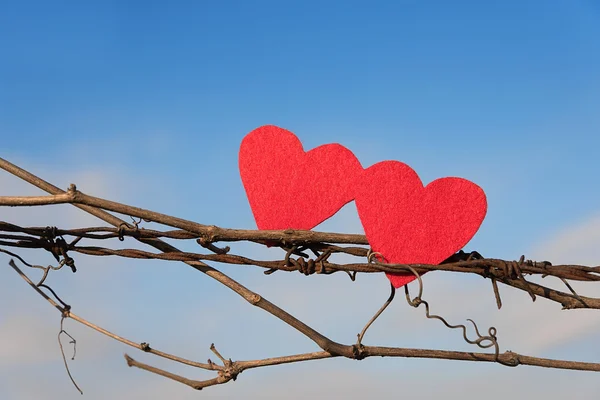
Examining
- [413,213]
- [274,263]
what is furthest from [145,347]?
[413,213]

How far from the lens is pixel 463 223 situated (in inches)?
53.2

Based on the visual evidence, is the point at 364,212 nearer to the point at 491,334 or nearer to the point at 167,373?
the point at 491,334

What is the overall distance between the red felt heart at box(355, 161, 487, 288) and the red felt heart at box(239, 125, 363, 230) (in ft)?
0.16

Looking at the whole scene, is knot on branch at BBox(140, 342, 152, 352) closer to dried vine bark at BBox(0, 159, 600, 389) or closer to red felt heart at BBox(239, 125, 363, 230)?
dried vine bark at BBox(0, 159, 600, 389)

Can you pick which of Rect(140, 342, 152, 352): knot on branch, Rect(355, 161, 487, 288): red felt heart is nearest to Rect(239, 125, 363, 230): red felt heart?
Rect(355, 161, 487, 288): red felt heart

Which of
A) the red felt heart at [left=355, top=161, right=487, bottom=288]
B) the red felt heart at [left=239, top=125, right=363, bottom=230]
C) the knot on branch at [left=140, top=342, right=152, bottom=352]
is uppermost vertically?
the red felt heart at [left=239, top=125, right=363, bottom=230]

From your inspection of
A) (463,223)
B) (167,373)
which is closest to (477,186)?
(463,223)

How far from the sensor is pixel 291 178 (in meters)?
1.41

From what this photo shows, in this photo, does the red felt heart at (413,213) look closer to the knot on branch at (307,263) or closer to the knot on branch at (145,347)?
the knot on branch at (307,263)

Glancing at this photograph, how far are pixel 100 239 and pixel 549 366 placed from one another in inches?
35.8

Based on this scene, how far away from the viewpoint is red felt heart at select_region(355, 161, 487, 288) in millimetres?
1353

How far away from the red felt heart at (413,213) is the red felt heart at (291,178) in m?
0.05

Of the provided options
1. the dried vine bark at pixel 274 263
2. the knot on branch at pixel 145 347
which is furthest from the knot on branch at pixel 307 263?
the knot on branch at pixel 145 347

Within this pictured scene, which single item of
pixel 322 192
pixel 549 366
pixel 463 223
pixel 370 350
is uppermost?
pixel 322 192
